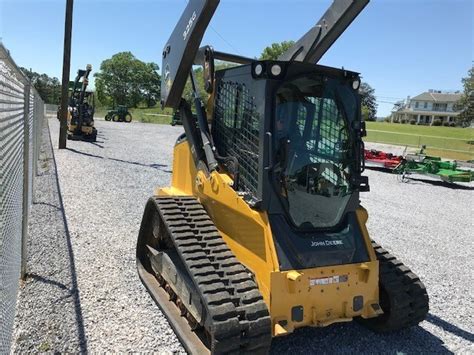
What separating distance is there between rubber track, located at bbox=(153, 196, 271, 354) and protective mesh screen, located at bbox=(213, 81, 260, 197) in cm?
62

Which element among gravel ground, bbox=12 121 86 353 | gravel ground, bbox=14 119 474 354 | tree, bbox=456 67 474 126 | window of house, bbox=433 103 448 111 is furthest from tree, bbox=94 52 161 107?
gravel ground, bbox=12 121 86 353

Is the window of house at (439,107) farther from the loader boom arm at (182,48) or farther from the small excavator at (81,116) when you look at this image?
the loader boom arm at (182,48)

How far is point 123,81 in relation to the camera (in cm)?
9200

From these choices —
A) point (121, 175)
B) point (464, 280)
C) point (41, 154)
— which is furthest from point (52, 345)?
point (41, 154)

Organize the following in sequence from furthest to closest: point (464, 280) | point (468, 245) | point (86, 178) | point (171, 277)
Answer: point (86, 178) → point (468, 245) → point (464, 280) → point (171, 277)

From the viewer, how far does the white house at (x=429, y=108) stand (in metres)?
97.7

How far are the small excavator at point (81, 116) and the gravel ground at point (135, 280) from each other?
33.3 feet

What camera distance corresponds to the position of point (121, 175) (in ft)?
38.3

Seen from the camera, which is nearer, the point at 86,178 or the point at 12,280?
the point at 12,280

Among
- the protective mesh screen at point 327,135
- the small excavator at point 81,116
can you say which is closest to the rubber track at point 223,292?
the protective mesh screen at point 327,135

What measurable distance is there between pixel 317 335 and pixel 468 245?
5055 millimetres

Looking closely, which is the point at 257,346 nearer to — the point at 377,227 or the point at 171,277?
the point at 171,277

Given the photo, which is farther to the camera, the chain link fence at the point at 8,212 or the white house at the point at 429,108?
the white house at the point at 429,108

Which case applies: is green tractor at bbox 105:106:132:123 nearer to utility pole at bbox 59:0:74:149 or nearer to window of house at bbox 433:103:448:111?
utility pole at bbox 59:0:74:149
